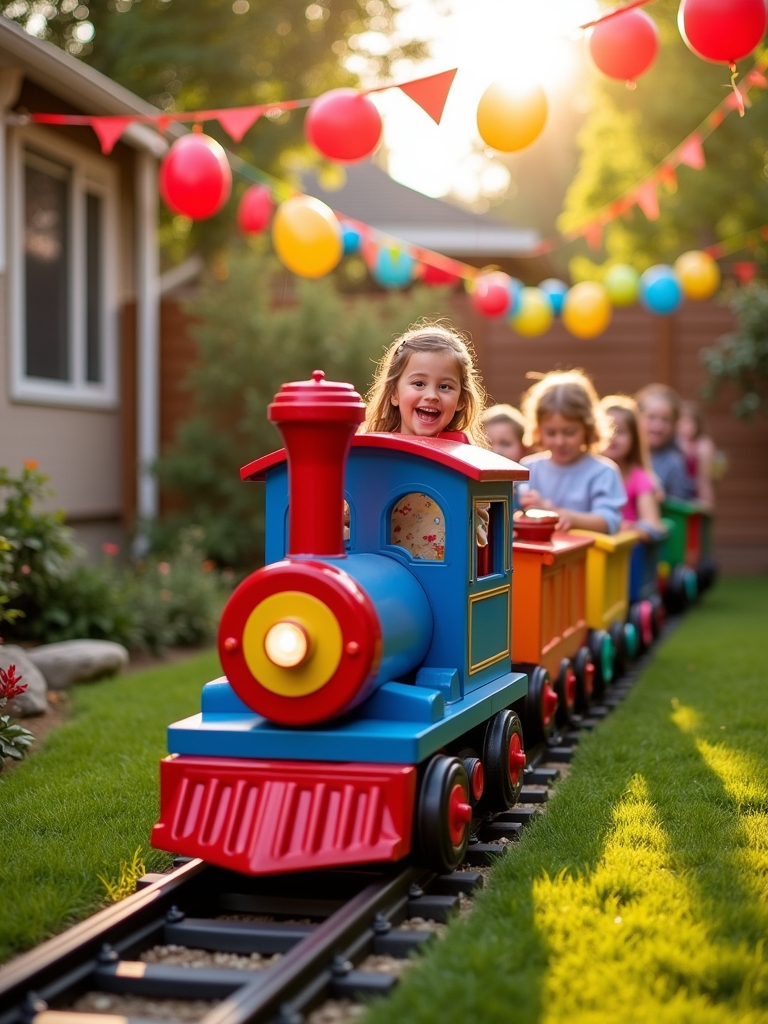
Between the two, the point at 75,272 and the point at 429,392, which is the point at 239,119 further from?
the point at 75,272

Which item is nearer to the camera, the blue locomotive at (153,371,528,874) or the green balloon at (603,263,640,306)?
the blue locomotive at (153,371,528,874)

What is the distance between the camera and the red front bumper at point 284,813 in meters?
3.43

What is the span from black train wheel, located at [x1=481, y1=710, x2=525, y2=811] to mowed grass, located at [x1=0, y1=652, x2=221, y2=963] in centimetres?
115

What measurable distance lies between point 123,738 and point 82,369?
6.60 meters

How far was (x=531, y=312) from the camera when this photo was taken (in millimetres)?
12203

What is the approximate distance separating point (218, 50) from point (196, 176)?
1004 cm

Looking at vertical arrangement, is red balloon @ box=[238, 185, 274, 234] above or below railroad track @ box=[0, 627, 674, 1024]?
above

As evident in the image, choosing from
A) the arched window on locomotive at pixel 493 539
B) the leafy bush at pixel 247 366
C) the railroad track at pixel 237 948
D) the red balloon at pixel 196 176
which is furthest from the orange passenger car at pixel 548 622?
the leafy bush at pixel 247 366

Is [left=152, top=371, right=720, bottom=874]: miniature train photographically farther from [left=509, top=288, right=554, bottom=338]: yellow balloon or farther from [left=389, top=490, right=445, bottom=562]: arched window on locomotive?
[left=509, top=288, right=554, bottom=338]: yellow balloon

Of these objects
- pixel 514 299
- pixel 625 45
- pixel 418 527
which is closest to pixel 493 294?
pixel 514 299

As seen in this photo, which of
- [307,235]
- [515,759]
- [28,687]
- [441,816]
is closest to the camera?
[441,816]

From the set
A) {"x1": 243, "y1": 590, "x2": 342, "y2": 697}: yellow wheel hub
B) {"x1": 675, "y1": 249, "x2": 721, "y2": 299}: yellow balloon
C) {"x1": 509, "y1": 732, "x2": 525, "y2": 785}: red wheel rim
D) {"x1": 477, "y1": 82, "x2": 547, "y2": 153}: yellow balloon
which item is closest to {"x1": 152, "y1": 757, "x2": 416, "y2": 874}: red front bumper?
{"x1": 243, "y1": 590, "x2": 342, "y2": 697}: yellow wheel hub

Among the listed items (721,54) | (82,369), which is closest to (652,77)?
(82,369)

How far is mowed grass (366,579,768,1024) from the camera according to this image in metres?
2.79
